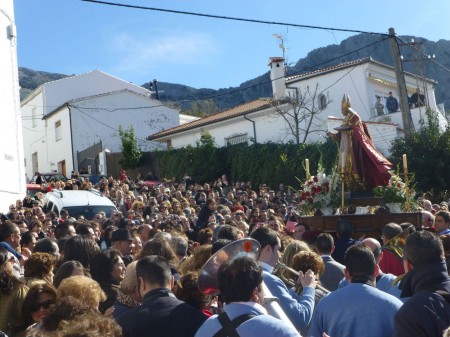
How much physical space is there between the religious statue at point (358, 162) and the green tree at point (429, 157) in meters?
12.2

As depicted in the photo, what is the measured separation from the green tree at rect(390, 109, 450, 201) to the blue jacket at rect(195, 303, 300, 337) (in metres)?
21.8

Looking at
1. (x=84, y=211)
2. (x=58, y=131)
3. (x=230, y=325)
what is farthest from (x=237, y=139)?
(x=230, y=325)

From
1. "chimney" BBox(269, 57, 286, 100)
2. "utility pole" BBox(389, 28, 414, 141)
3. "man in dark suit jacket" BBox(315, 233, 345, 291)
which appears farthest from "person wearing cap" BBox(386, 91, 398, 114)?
"man in dark suit jacket" BBox(315, 233, 345, 291)

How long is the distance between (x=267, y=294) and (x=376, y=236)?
7869 mm

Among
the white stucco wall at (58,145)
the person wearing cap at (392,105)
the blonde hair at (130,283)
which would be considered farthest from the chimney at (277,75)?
the blonde hair at (130,283)

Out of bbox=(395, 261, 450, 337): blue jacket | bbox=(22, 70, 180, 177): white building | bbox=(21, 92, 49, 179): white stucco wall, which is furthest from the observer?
bbox=(21, 92, 49, 179): white stucco wall

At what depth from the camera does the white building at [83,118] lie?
4162cm

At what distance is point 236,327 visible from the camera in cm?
399

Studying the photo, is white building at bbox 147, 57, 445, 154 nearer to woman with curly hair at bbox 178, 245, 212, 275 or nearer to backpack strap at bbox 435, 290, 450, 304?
woman with curly hair at bbox 178, 245, 212, 275

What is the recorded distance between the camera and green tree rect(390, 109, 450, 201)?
83.0ft

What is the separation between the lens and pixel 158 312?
15.0 feet

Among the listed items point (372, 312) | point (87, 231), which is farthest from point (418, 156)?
point (372, 312)

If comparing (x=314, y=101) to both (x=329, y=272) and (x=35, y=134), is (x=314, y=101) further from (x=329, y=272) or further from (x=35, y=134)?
(x=329, y=272)

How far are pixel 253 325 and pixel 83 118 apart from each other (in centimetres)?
3871
